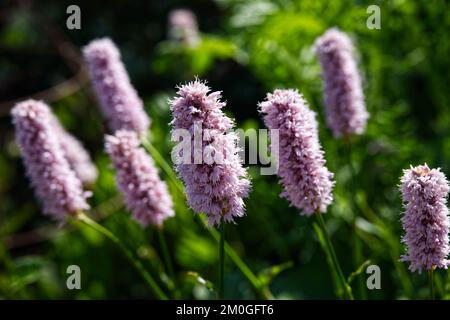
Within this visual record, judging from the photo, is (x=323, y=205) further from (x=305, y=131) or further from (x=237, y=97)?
(x=237, y=97)

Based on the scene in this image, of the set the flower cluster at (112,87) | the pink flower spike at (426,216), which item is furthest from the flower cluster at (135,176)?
the pink flower spike at (426,216)

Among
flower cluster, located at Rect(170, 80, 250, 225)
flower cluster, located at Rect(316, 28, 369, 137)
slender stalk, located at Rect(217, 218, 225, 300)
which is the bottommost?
slender stalk, located at Rect(217, 218, 225, 300)

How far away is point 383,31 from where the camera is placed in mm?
4148

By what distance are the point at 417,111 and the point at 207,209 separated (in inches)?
122

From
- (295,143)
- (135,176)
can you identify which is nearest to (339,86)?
(295,143)

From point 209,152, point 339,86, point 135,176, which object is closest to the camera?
point 209,152

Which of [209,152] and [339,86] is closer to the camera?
[209,152]

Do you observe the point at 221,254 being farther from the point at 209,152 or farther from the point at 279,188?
the point at 279,188

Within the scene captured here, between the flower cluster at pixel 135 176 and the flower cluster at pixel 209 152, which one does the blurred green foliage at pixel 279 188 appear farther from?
the flower cluster at pixel 209 152

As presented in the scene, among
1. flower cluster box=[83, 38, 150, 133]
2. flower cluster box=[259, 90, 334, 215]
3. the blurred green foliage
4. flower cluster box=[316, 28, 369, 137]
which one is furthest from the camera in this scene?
the blurred green foliage

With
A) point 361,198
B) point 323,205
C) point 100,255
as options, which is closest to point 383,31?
point 361,198

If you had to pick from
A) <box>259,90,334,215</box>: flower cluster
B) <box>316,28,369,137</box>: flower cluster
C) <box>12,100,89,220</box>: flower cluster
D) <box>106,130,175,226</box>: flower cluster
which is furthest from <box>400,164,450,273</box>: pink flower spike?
<box>12,100,89,220</box>: flower cluster

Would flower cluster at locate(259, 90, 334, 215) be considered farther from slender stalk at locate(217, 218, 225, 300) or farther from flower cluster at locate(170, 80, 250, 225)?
slender stalk at locate(217, 218, 225, 300)

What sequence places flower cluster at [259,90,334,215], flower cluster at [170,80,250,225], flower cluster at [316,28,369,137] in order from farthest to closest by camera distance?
flower cluster at [316,28,369,137]
flower cluster at [259,90,334,215]
flower cluster at [170,80,250,225]
